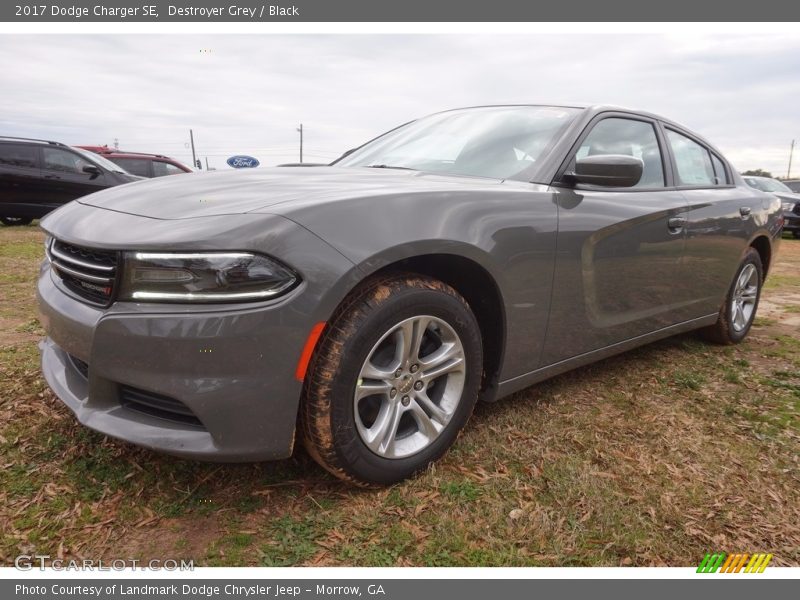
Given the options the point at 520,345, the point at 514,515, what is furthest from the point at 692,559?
the point at 520,345

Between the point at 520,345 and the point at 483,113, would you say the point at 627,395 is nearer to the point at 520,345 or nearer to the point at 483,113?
the point at 520,345

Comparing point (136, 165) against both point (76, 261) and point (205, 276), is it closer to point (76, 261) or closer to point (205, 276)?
point (76, 261)

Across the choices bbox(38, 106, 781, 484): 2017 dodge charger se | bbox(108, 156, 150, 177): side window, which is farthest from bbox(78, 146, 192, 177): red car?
bbox(38, 106, 781, 484): 2017 dodge charger se

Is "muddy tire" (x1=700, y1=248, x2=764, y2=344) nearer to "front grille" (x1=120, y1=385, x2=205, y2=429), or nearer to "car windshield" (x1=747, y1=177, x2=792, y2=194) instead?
"front grille" (x1=120, y1=385, x2=205, y2=429)

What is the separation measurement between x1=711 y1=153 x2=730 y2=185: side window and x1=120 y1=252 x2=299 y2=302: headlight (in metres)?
3.44

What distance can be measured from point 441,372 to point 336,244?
2.20 ft

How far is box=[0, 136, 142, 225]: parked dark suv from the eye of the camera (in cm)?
948

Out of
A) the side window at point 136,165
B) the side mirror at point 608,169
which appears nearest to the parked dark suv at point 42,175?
the side window at point 136,165

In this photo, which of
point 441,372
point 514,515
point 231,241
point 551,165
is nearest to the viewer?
point 231,241

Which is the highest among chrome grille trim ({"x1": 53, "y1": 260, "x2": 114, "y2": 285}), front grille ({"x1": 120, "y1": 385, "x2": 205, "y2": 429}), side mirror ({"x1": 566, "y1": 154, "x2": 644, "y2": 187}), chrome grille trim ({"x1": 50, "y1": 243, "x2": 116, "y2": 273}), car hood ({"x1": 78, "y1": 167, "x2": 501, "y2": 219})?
side mirror ({"x1": 566, "y1": 154, "x2": 644, "y2": 187})

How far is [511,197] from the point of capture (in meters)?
2.23

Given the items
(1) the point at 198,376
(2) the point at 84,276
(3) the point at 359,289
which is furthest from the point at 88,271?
(3) the point at 359,289

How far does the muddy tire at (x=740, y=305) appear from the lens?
393 cm

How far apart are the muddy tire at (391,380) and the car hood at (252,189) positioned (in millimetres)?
376
